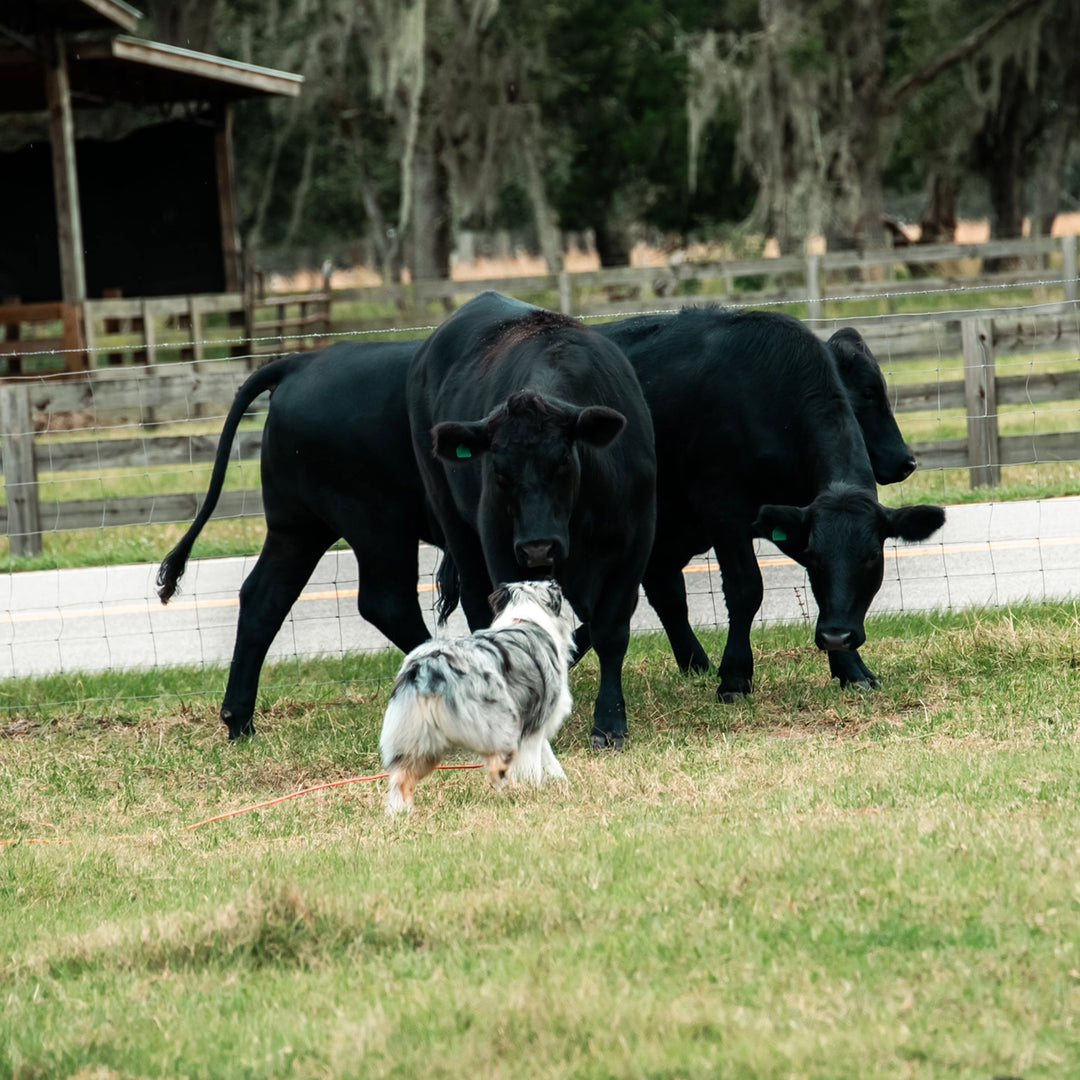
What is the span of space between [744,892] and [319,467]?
13.6 ft

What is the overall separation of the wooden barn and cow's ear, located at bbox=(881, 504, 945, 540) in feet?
55.6

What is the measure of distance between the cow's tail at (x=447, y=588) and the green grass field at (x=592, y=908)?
102 cm

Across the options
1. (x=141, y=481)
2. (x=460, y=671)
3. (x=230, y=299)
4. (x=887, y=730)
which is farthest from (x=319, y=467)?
(x=230, y=299)

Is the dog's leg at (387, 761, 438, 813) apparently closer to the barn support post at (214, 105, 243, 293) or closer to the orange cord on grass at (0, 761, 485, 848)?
the orange cord on grass at (0, 761, 485, 848)

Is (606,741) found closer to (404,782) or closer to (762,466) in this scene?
(404,782)

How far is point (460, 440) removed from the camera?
6.06 metres

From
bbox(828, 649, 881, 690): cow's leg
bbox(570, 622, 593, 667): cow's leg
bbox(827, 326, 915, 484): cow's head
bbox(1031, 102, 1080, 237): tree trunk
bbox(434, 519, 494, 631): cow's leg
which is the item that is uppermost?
bbox(1031, 102, 1080, 237): tree trunk

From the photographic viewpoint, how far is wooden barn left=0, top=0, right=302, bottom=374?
2302 cm

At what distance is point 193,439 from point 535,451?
776 centimetres

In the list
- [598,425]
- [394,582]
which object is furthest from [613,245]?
[598,425]

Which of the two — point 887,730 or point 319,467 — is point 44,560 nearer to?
point 319,467

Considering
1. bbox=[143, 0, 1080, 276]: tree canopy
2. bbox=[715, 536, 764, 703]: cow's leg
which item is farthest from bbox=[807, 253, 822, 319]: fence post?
bbox=[715, 536, 764, 703]: cow's leg

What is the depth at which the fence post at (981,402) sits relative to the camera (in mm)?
13234

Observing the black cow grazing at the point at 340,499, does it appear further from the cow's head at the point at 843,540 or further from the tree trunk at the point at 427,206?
the tree trunk at the point at 427,206
